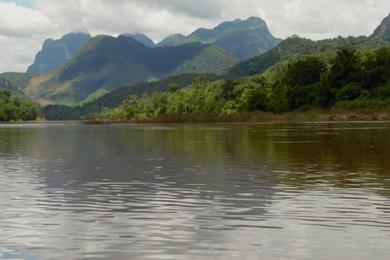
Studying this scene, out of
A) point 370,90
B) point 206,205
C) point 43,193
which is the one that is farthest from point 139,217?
point 370,90

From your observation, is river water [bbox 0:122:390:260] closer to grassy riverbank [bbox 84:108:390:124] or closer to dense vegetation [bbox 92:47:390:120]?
grassy riverbank [bbox 84:108:390:124]

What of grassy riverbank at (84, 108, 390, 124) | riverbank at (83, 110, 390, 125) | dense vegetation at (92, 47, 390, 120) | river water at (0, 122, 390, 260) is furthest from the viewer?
dense vegetation at (92, 47, 390, 120)

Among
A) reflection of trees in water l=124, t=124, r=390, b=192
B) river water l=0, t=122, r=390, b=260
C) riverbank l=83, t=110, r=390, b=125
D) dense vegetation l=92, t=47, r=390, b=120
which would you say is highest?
dense vegetation l=92, t=47, r=390, b=120

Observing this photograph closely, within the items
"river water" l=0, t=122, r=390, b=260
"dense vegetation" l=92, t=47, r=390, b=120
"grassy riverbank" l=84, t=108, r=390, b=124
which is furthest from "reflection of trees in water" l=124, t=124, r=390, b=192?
"dense vegetation" l=92, t=47, r=390, b=120

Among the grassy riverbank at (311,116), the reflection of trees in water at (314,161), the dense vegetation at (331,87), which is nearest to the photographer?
the reflection of trees in water at (314,161)

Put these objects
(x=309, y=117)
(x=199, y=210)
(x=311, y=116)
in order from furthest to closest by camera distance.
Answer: (x=309, y=117) < (x=311, y=116) < (x=199, y=210)

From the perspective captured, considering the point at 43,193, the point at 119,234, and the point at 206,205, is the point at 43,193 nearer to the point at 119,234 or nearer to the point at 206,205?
the point at 206,205

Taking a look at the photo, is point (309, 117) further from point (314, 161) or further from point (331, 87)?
point (314, 161)

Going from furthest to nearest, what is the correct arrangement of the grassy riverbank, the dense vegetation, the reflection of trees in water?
the dense vegetation → the grassy riverbank → the reflection of trees in water

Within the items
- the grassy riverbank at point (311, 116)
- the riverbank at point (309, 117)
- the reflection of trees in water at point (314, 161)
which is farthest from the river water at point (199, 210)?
the riverbank at point (309, 117)

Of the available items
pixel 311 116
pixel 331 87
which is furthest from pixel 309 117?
pixel 331 87

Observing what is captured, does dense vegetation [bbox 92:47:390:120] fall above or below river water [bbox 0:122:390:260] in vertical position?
above

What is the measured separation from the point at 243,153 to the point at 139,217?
97.1 ft

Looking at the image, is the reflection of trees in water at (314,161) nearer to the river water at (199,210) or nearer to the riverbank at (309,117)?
the river water at (199,210)
